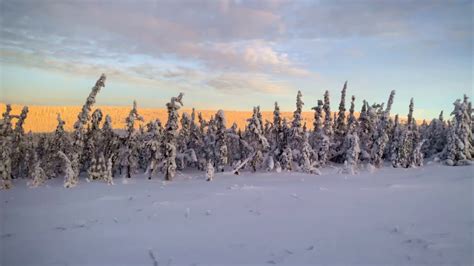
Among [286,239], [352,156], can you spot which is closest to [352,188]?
[286,239]

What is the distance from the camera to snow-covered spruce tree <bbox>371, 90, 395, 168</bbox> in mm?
22938

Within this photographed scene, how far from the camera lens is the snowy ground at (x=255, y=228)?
6.15 m

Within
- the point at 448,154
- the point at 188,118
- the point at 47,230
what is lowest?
the point at 47,230

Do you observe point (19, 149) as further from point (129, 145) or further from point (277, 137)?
point (277, 137)

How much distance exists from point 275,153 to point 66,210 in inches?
538

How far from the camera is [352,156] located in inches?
813

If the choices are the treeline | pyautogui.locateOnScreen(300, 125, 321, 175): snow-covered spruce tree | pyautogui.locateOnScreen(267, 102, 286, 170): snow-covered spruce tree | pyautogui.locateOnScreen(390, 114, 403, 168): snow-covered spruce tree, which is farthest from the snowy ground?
pyautogui.locateOnScreen(390, 114, 403, 168): snow-covered spruce tree

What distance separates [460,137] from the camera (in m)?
22.4

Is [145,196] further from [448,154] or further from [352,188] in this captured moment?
[448,154]

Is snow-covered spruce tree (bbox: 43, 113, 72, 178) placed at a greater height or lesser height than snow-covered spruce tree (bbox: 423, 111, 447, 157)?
lesser

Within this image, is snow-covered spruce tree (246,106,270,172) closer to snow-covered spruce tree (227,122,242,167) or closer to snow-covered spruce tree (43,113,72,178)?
snow-covered spruce tree (227,122,242,167)

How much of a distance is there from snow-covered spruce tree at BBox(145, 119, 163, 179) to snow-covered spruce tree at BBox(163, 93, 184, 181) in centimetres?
39

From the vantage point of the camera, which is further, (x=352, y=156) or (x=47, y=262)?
(x=352, y=156)

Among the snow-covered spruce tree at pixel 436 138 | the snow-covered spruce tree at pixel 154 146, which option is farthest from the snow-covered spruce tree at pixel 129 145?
the snow-covered spruce tree at pixel 436 138
